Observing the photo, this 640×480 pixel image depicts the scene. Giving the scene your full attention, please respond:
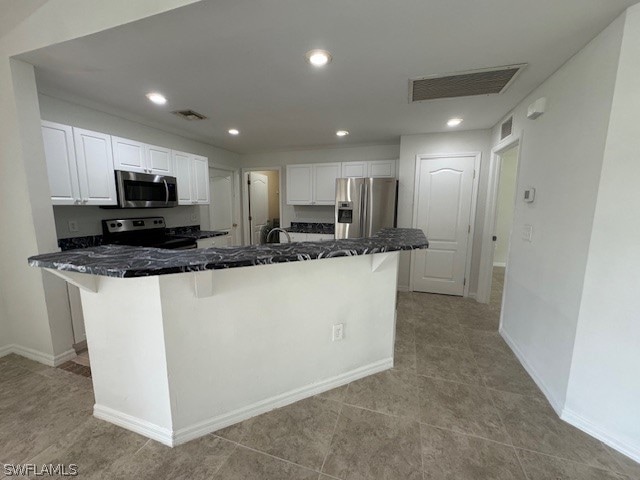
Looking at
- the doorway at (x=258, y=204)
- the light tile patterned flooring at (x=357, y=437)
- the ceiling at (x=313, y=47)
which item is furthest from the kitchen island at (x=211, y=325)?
the doorway at (x=258, y=204)

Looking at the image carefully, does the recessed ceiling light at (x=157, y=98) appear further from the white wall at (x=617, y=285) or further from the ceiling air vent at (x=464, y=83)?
the white wall at (x=617, y=285)

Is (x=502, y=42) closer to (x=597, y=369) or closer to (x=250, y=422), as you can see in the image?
(x=597, y=369)

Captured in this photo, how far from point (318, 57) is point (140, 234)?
3.02m

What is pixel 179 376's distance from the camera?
1393 mm

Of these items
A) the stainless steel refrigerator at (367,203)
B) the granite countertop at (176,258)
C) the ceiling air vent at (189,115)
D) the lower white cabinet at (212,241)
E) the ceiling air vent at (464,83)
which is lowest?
the lower white cabinet at (212,241)

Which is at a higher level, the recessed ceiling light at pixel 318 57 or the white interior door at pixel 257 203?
the recessed ceiling light at pixel 318 57

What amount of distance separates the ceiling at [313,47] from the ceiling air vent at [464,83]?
0.08 meters

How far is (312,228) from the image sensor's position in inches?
196

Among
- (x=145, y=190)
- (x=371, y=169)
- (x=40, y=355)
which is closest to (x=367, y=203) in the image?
(x=371, y=169)

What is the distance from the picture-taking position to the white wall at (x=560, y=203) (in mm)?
1489

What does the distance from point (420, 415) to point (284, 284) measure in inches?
47.9

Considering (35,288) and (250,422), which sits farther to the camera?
(35,288)

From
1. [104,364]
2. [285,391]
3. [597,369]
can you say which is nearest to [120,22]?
[104,364]

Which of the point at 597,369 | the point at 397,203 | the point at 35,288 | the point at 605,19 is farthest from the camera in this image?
the point at 397,203
